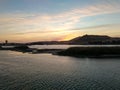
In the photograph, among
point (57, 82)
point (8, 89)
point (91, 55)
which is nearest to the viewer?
point (8, 89)

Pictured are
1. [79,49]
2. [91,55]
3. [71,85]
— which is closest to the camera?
[71,85]

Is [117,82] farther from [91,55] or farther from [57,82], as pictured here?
[91,55]

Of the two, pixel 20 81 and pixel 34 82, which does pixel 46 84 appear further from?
pixel 20 81

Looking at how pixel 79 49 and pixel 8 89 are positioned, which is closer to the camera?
pixel 8 89

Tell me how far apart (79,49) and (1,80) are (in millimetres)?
63594

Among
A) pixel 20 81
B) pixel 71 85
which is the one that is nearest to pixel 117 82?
pixel 71 85

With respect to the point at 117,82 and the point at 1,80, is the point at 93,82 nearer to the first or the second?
the point at 117,82

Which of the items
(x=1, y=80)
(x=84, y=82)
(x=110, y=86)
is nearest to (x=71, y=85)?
(x=84, y=82)

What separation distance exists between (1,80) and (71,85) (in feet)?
39.9

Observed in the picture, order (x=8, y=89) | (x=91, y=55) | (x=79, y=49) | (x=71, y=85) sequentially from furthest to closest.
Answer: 1. (x=79, y=49)
2. (x=91, y=55)
3. (x=71, y=85)
4. (x=8, y=89)

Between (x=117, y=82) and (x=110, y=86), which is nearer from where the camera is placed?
(x=110, y=86)

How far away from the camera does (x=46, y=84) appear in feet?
105

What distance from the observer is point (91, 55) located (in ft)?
282

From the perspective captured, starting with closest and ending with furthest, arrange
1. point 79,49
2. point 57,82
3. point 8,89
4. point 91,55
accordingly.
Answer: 1. point 8,89
2. point 57,82
3. point 91,55
4. point 79,49
